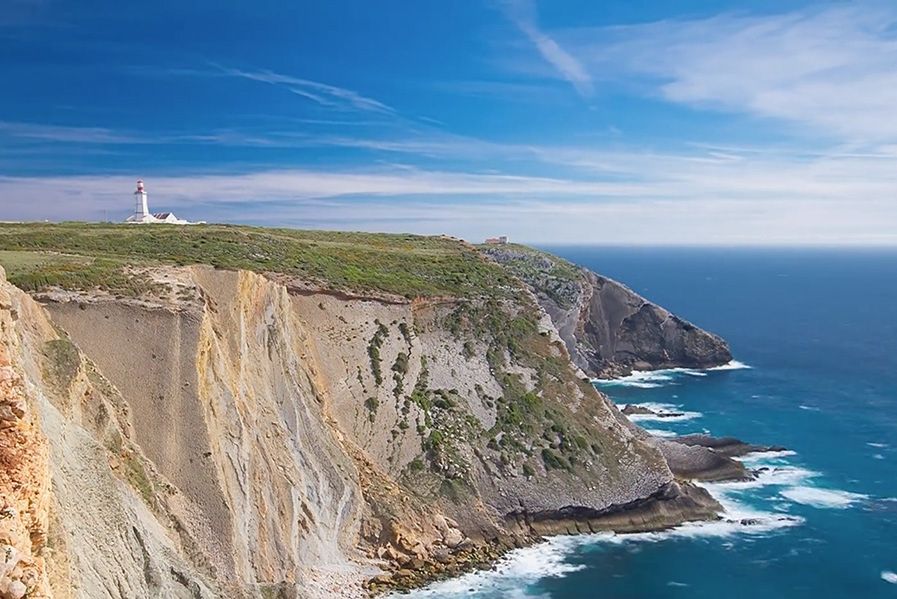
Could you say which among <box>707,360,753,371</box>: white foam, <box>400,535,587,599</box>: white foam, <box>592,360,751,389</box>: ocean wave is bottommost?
<box>400,535,587,599</box>: white foam

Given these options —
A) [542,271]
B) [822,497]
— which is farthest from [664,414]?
[542,271]

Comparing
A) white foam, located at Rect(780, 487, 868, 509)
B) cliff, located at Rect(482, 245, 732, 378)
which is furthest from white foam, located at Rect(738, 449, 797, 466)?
cliff, located at Rect(482, 245, 732, 378)

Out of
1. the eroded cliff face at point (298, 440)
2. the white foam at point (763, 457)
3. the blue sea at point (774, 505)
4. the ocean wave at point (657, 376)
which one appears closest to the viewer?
the eroded cliff face at point (298, 440)

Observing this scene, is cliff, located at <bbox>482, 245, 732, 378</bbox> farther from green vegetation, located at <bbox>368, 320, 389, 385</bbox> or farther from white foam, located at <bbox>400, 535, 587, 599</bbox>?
white foam, located at <bbox>400, 535, 587, 599</bbox>

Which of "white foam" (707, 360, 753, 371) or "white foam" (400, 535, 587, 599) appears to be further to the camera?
"white foam" (707, 360, 753, 371)

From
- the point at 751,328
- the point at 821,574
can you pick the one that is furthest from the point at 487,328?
the point at 751,328

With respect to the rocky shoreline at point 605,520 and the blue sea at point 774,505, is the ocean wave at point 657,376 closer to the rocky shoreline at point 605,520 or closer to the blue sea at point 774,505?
the blue sea at point 774,505

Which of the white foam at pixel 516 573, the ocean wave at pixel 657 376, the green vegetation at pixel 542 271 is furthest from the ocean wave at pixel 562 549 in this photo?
the green vegetation at pixel 542 271
